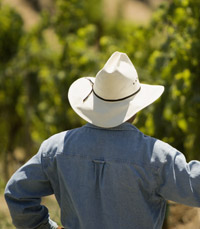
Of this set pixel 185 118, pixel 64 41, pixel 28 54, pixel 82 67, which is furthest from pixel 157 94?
pixel 28 54

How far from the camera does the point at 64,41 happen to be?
22.3 ft

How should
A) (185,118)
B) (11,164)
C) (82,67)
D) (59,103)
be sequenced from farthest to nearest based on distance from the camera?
(11,164) → (59,103) → (82,67) → (185,118)

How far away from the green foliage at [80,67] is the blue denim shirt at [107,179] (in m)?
2.29

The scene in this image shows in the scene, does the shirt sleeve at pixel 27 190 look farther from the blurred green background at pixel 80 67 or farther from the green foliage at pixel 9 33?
the green foliage at pixel 9 33

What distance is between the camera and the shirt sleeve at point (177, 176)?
1.45 m

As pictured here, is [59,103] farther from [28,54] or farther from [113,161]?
[113,161]

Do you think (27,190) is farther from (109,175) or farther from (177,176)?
(177,176)

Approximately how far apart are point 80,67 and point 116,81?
4970 millimetres

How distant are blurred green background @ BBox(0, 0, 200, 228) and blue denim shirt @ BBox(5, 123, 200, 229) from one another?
90.1 inches

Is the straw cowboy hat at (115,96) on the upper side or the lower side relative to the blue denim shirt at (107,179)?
upper

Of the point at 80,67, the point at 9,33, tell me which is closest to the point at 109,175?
the point at 80,67

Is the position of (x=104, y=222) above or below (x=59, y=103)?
above

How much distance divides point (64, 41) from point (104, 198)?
547 cm

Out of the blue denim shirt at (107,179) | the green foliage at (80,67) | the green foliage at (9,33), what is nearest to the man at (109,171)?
the blue denim shirt at (107,179)
